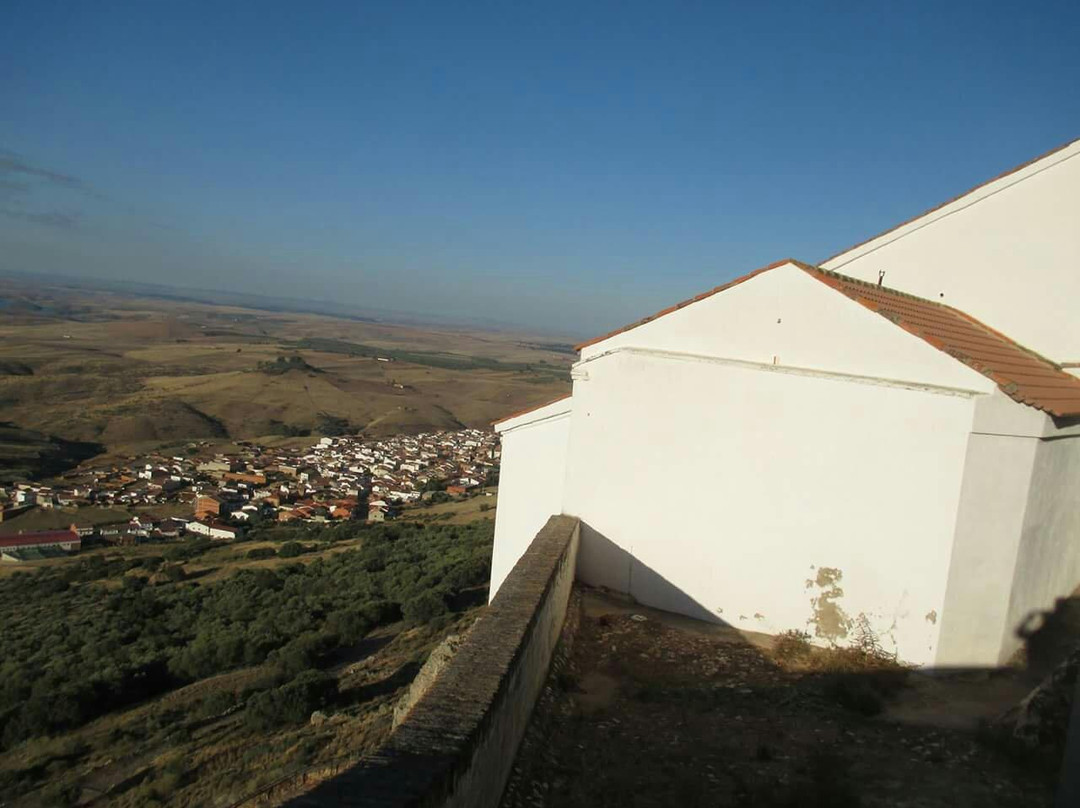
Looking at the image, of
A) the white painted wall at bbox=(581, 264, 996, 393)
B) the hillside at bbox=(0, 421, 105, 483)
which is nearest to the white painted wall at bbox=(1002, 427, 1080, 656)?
the white painted wall at bbox=(581, 264, 996, 393)

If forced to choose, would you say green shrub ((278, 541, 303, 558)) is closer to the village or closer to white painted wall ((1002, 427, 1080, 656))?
the village

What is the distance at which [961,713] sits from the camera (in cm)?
604

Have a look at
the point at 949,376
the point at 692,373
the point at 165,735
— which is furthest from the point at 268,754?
the point at 949,376

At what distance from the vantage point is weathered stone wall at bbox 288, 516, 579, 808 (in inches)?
117

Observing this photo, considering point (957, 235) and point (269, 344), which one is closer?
point (957, 235)

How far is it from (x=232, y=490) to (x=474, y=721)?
39978 mm

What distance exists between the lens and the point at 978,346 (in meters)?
7.77

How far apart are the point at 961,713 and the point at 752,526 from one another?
7.70ft

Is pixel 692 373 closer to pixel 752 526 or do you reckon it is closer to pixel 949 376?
pixel 752 526

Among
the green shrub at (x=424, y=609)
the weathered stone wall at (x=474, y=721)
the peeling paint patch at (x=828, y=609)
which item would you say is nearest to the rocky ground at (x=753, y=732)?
the peeling paint patch at (x=828, y=609)

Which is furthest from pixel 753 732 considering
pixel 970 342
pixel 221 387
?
pixel 221 387

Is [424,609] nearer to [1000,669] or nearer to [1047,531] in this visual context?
[1000,669]

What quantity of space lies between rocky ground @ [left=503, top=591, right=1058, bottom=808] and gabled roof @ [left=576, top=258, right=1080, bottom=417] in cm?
255

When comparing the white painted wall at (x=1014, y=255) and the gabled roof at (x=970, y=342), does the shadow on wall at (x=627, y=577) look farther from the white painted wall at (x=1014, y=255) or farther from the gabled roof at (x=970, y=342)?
the white painted wall at (x=1014, y=255)
